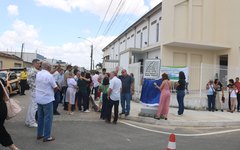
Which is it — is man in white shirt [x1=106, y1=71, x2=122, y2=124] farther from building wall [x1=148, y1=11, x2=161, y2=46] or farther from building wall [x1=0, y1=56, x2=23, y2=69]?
building wall [x1=0, y1=56, x2=23, y2=69]

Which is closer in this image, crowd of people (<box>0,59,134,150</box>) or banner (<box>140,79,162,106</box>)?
crowd of people (<box>0,59,134,150</box>)

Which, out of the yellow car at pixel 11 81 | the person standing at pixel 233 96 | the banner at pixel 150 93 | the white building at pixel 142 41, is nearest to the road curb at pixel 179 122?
the banner at pixel 150 93

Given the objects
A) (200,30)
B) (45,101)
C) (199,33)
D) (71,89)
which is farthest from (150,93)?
(200,30)

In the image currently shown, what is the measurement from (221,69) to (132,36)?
88.2 ft

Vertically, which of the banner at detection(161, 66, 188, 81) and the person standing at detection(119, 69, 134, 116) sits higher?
the banner at detection(161, 66, 188, 81)

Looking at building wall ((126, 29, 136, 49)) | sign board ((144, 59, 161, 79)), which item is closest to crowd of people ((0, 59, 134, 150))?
sign board ((144, 59, 161, 79))

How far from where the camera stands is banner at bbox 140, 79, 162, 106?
41.5ft

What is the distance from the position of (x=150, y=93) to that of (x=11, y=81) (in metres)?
10.7

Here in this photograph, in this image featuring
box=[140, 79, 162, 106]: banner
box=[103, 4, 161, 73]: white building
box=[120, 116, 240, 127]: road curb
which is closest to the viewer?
box=[120, 116, 240, 127]: road curb

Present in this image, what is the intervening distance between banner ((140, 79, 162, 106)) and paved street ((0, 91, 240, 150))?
1.52 metres

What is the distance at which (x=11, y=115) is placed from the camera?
21.2ft

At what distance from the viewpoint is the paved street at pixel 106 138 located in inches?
299

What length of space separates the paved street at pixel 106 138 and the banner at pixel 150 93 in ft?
4.98

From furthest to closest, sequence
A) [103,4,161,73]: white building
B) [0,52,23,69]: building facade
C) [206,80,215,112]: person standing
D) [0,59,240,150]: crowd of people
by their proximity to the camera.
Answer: [0,52,23,69]: building facade, [103,4,161,73]: white building, [206,80,215,112]: person standing, [0,59,240,150]: crowd of people
